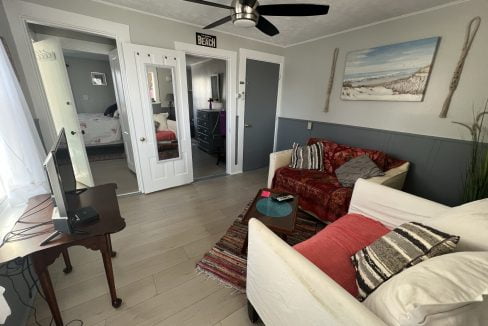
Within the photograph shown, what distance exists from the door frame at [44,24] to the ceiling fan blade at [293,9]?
176cm

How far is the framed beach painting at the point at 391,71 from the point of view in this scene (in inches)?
Answer: 84.4

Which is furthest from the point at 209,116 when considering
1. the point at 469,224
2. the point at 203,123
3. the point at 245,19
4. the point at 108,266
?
the point at 469,224

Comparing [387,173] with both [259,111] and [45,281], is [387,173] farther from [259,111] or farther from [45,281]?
[45,281]

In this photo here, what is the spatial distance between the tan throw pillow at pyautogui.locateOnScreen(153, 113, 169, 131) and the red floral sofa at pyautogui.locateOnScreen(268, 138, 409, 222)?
1662mm

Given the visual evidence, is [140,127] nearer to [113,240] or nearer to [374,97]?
[113,240]

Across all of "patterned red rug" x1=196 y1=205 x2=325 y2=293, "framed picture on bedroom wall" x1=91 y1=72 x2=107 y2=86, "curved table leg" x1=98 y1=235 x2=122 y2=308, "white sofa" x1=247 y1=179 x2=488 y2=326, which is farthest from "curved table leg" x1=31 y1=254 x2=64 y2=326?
"framed picture on bedroom wall" x1=91 y1=72 x2=107 y2=86

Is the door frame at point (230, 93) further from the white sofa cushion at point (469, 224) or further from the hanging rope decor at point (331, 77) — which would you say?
the white sofa cushion at point (469, 224)

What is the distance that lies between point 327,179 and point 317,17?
1962 mm

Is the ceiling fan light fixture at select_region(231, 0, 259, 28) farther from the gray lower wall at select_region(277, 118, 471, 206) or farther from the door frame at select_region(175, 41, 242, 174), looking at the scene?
the gray lower wall at select_region(277, 118, 471, 206)

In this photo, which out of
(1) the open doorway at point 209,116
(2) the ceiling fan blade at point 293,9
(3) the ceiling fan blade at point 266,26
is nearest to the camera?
(2) the ceiling fan blade at point 293,9

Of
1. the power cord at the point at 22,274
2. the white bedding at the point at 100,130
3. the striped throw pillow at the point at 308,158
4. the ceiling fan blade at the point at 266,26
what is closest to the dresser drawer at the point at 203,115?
the white bedding at the point at 100,130

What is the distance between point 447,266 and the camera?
70 cm

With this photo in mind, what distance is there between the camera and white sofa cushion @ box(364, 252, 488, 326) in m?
0.55

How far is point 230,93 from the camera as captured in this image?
3303 mm
